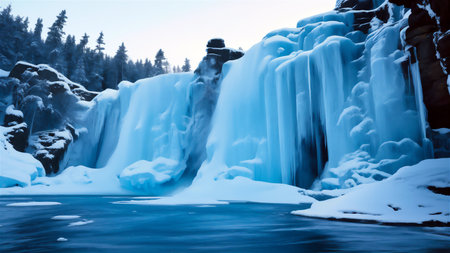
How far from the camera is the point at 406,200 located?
16.7ft

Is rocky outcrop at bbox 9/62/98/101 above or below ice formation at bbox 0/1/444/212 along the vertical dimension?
above

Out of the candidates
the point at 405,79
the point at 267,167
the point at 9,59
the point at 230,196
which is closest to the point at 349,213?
the point at 230,196

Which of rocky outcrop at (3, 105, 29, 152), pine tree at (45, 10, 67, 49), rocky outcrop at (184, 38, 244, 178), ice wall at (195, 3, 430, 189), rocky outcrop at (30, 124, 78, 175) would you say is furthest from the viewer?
pine tree at (45, 10, 67, 49)

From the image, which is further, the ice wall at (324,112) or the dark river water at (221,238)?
the ice wall at (324,112)

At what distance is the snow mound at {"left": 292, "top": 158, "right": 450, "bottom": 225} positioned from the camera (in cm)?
471

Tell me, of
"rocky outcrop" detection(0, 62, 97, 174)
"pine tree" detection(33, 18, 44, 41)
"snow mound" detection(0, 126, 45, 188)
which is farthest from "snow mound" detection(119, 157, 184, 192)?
"pine tree" detection(33, 18, 44, 41)

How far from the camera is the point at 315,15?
1778 cm

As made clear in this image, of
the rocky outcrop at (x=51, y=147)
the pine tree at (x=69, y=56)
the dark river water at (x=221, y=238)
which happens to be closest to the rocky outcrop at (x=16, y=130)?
the rocky outcrop at (x=51, y=147)

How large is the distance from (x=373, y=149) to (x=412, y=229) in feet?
25.9

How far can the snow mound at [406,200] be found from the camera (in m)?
4.71

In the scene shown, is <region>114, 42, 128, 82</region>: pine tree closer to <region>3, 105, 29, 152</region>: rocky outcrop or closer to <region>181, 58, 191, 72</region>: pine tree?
<region>181, 58, 191, 72</region>: pine tree

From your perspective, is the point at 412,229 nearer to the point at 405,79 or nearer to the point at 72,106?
the point at 405,79

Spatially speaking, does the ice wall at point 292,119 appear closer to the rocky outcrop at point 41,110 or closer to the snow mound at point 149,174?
the snow mound at point 149,174

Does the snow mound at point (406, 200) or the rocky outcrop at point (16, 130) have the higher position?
the rocky outcrop at point (16, 130)
